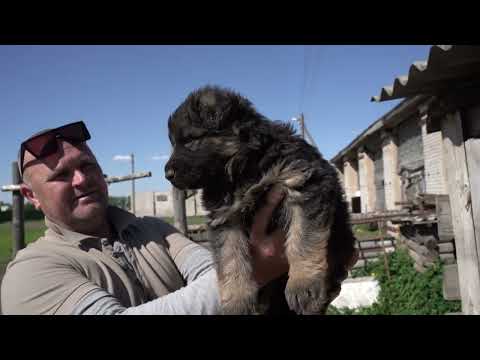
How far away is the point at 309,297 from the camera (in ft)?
6.57

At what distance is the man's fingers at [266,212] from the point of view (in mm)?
2186

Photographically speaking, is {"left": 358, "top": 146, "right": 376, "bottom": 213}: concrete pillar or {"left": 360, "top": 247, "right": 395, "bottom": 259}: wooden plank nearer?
{"left": 360, "top": 247, "right": 395, "bottom": 259}: wooden plank

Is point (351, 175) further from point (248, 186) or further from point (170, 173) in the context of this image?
point (170, 173)

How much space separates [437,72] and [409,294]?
5958 millimetres

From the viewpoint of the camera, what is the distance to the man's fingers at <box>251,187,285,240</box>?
2186mm

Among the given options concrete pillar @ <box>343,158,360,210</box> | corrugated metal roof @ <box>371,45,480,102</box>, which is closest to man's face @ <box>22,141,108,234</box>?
corrugated metal roof @ <box>371,45,480,102</box>

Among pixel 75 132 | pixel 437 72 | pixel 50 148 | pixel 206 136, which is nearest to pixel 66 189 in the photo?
pixel 50 148

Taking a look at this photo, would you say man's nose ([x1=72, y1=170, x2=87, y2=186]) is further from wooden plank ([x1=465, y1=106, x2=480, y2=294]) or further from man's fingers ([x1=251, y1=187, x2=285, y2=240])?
wooden plank ([x1=465, y1=106, x2=480, y2=294])

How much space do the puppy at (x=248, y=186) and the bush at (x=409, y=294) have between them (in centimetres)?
594

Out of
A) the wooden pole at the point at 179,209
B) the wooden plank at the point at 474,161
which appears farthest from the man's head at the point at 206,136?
the wooden pole at the point at 179,209

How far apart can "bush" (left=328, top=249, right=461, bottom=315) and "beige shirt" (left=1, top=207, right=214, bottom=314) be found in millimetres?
5966
